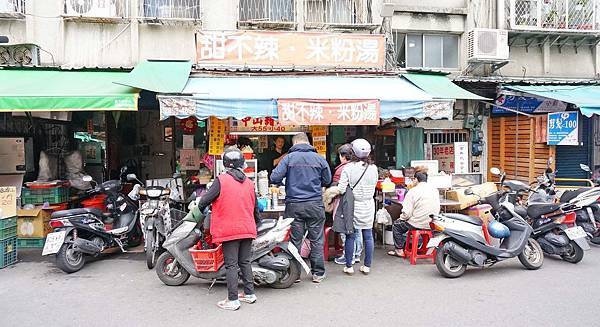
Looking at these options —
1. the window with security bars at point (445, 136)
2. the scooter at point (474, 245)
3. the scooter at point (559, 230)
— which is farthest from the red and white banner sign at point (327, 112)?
the window with security bars at point (445, 136)

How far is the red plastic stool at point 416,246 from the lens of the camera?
669 centimetres

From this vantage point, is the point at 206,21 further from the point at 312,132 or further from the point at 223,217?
the point at 223,217

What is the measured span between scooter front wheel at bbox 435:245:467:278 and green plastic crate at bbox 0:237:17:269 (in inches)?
246

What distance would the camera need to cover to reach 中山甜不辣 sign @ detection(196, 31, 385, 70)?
8289 mm

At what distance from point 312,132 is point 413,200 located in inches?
99.8

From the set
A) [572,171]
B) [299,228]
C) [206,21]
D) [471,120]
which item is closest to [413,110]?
[299,228]

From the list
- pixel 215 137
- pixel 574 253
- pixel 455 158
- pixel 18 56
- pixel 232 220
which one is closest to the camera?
pixel 232 220

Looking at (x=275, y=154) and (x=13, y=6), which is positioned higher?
(x=13, y=6)

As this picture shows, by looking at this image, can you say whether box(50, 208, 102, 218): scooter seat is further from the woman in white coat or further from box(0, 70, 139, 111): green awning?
the woman in white coat

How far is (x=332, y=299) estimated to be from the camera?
5.14 metres

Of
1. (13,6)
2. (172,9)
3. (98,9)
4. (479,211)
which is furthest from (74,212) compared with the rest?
(479,211)

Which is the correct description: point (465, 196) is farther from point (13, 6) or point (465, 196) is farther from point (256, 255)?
point (13, 6)

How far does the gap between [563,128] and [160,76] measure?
8.13 meters

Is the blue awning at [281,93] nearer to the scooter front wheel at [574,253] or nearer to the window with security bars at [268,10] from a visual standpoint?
the window with security bars at [268,10]
